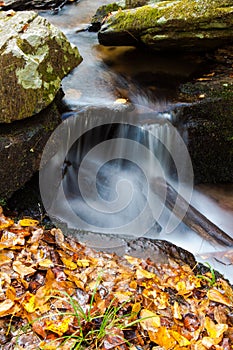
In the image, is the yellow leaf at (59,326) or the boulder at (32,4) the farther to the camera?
the boulder at (32,4)

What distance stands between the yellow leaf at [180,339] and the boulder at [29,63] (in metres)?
2.38

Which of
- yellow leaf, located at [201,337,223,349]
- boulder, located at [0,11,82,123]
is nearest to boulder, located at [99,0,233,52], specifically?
boulder, located at [0,11,82,123]

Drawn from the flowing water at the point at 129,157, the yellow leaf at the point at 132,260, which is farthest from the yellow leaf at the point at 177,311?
the flowing water at the point at 129,157

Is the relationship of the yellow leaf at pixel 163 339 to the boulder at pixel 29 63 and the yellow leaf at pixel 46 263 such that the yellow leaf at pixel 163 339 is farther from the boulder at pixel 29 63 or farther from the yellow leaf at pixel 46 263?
the boulder at pixel 29 63

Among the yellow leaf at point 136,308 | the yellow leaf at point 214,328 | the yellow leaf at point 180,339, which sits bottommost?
the yellow leaf at point 214,328

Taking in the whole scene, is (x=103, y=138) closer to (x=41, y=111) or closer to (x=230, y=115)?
(x=41, y=111)

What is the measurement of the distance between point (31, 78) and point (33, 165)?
893 millimetres

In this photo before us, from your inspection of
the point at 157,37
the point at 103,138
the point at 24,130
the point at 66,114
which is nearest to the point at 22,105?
the point at 24,130

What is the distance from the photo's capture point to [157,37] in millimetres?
5152

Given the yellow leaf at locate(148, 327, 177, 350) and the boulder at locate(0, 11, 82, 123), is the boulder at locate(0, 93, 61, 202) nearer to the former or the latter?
the boulder at locate(0, 11, 82, 123)

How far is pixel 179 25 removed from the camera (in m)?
4.89

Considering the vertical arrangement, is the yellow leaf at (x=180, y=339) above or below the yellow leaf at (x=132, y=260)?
above

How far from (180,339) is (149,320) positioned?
25cm

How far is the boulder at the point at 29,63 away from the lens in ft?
11.0
